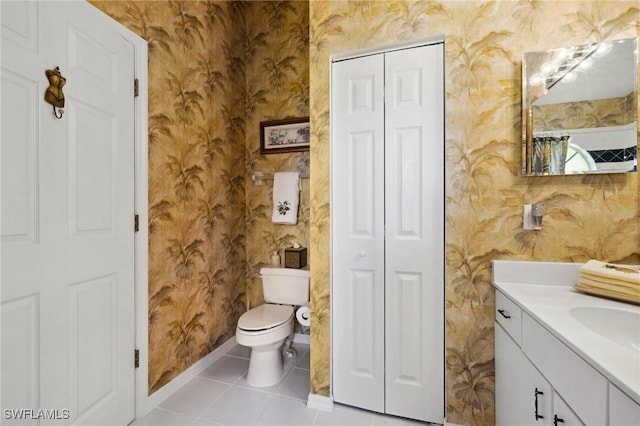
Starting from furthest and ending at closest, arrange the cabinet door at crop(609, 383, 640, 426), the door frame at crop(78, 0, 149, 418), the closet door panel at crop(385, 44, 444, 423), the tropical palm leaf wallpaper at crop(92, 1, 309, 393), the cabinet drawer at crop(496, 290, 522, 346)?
the tropical palm leaf wallpaper at crop(92, 1, 309, 393)
the door frame at crop(78, 0, 149, 418)
the closet door panel at crop(385, 44, 444, 423)
the cabinet drawer at crop(496, 290, 522, 346)
the cabinet door at crop(609, 383, 640, 426)

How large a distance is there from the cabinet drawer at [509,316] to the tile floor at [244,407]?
774 millimetres

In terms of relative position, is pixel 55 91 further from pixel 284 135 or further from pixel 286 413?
pixel 286 413

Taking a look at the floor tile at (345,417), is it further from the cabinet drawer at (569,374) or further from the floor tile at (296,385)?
the cabinet drawer at (569,374)

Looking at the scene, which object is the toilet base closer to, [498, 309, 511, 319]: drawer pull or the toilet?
the toilet

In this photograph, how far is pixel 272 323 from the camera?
192 cm

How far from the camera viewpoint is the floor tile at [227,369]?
2.01 meters

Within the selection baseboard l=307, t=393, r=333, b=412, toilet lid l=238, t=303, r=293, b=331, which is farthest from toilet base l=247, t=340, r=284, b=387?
baseboard l=307, t=393, r=333, b=412

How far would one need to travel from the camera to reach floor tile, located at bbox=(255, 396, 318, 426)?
157 cm

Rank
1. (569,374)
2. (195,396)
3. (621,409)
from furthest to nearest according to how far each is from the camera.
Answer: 1. (195,396)
2. (569,374)
3. (621,409)

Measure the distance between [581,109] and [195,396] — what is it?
263 cm

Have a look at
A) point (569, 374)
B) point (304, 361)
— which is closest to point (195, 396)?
point (304, 361)

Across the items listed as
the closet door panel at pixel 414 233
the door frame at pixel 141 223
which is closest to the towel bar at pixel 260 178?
the door frame at pixel 141 223

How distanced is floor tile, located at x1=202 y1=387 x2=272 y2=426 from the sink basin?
166 cm

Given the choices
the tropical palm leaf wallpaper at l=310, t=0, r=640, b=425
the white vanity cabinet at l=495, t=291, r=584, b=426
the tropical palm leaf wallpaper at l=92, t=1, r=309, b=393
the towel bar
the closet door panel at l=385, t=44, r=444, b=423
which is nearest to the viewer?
the white vanity cabinet at l=495, t=291, r=584, b=426
